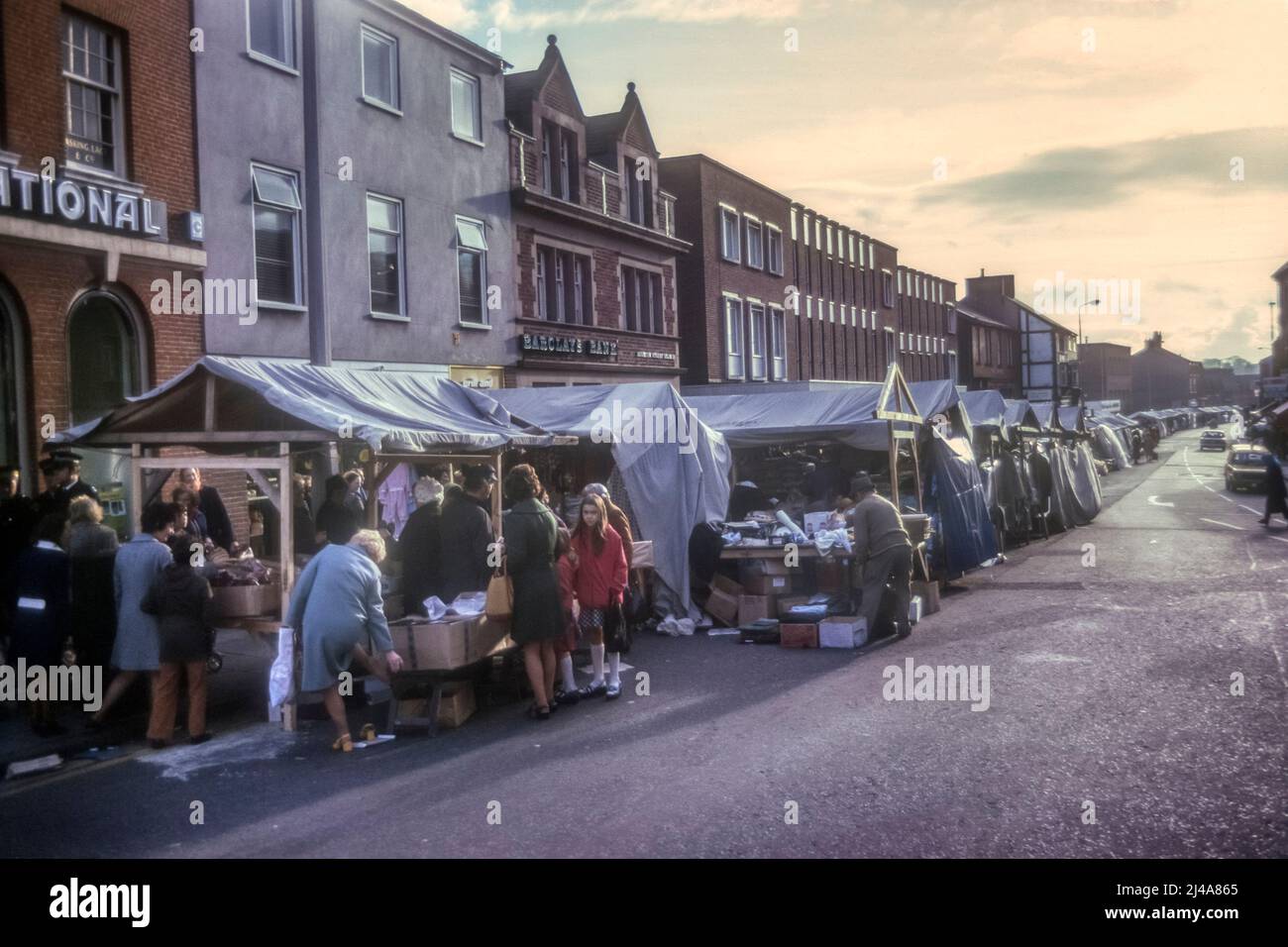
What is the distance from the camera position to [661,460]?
51.1 feet

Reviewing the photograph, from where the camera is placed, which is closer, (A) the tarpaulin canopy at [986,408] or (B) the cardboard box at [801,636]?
(B) the cardboard box at [801,636]

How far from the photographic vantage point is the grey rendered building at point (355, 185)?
1773 centimetres

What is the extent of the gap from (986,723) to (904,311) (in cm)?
5777

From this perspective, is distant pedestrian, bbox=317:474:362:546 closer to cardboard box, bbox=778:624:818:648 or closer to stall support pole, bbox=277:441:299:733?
stall support pole, bbox=277:441:299:733

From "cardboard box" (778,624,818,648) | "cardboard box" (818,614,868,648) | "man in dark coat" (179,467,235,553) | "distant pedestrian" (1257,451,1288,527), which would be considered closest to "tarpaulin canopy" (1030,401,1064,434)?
"distant pedestrian" (1257,451,1288,527)

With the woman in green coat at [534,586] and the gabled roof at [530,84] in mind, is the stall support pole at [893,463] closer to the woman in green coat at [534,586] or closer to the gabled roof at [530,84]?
the woman in green coat at [534,586]

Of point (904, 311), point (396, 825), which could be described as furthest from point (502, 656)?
point (904, 311)

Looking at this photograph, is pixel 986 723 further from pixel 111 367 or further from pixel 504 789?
pixel 111 367

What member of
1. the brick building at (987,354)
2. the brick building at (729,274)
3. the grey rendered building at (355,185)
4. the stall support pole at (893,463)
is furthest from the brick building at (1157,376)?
the stall support pole at (893,463)

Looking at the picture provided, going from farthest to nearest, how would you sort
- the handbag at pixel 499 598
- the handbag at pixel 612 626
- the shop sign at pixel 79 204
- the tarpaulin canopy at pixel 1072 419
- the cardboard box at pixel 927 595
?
the tarpaulin canopy at pixel 1072 419 → the cardboard box at pixel 927 595 → the shop sign at pixel 79 204 → the handbag at pixel 612 626 → the handbag at pixel 499 598

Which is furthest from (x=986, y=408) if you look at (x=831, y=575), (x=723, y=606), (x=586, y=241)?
(x=723, y=606)

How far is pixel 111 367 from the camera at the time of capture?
15.7m

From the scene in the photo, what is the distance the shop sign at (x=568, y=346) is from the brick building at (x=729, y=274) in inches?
361

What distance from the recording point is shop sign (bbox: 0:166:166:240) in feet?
44.9
